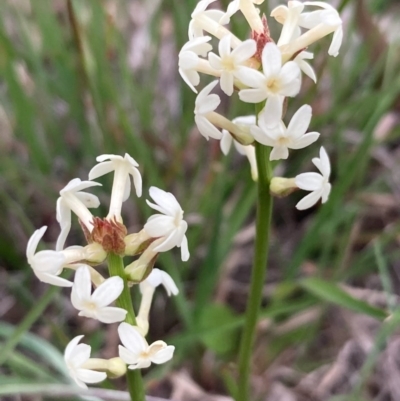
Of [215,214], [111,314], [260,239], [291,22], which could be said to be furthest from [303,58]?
[215,214]

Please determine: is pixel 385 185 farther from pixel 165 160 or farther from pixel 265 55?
pixel 265 55

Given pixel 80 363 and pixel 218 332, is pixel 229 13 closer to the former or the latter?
pixel 80 363

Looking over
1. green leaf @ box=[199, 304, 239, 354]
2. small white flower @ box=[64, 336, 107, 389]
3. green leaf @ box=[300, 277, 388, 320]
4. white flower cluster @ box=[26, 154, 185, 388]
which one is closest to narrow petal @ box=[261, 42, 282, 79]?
white flower cluster @ box=[26, 154, 185, 388]

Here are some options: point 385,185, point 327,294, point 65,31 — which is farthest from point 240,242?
point 65,31

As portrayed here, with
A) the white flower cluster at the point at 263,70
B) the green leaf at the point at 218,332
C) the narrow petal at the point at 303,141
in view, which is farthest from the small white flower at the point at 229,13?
the green leaf at the point at 218,332

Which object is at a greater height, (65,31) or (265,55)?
(65,31)

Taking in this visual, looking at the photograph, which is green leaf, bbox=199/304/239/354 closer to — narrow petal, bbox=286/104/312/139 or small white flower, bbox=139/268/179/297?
small white flower, bbox=139/268/179/297

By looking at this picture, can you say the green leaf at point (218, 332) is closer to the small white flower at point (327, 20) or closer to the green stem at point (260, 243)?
the green stem at point (260, 243)
